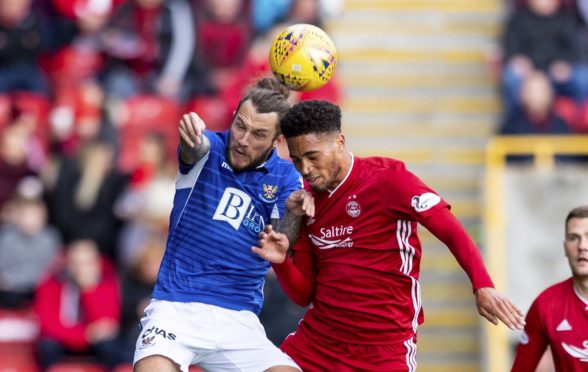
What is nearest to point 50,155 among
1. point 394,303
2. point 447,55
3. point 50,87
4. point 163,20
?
point 50,87

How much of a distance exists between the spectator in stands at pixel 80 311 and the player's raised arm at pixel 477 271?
5.14 m

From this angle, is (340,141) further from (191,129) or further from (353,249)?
(191,129)

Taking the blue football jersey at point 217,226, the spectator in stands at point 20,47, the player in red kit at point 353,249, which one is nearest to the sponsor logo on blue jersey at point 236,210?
the blue football jersey at point 217,226

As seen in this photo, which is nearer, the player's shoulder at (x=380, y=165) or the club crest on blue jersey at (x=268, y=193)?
the player's shoulder at (x=380, y=165)

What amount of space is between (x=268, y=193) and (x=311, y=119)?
2.47 ft

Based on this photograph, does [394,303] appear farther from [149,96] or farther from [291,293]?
[149,96]

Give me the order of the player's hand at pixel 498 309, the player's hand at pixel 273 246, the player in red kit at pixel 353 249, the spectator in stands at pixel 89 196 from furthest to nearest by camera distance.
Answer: the spectator in stands at pixel 89 196
the player's hand at pixel 273 246
the player in red kit at pixel 353 249
the player's hand at pixel 498 309

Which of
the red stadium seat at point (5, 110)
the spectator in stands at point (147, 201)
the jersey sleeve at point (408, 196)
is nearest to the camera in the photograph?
the jersey sleeve at point (408, 196)

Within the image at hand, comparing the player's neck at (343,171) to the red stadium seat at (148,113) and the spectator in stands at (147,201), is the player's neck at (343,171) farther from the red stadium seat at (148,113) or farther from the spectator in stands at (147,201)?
the red stadium seat at (148,113)

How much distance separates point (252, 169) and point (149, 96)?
551 cm

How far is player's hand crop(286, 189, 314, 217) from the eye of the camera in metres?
6.71

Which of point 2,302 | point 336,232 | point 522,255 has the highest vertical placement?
point 336,232

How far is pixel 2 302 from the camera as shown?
11562mm

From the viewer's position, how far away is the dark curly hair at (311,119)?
6.68 metres
